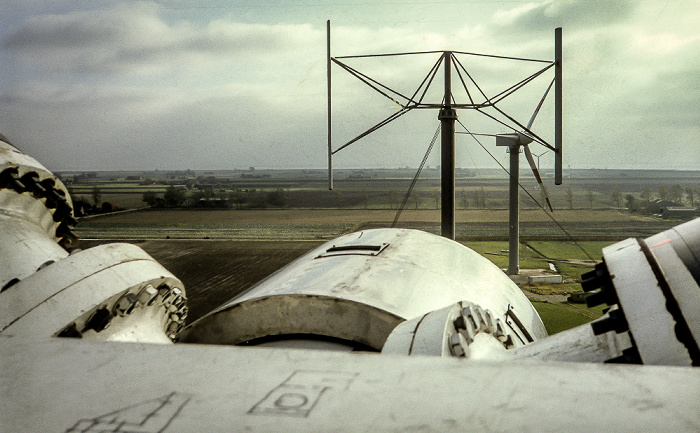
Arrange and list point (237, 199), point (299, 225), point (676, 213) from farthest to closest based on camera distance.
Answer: point (237, 199) → point (299, 225) → point (676, 213)

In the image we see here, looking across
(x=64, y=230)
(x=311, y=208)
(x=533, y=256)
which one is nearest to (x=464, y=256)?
(x=64, y=230)

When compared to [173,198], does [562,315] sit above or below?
below

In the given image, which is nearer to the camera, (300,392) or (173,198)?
(300,392)

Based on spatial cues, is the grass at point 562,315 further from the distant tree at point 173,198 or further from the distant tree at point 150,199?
the distant tree at point 173,198

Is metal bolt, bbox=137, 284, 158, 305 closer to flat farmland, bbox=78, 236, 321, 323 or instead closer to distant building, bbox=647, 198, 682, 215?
flat farmland, bbox=78, 236, 321, 323

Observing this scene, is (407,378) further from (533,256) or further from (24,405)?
(533,256)

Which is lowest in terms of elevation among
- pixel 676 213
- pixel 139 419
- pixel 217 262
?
pixel 217 262

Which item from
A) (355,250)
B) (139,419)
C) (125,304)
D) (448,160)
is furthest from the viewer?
(448,160)

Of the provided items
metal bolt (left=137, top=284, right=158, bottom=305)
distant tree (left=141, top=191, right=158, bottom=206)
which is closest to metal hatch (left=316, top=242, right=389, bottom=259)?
metal bolt (left=137, top=284, right=158, bottom=305)

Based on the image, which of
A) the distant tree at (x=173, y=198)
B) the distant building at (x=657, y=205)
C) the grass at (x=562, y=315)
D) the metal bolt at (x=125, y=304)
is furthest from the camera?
the distant tree at (x=173, y=198)

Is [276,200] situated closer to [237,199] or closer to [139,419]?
[237,199]

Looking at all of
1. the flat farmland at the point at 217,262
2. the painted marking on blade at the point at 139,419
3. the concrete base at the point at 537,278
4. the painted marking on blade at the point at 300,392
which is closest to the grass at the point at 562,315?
the concrete base at the point at 537,278

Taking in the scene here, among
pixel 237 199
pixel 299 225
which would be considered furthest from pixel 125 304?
pixel 237 199
